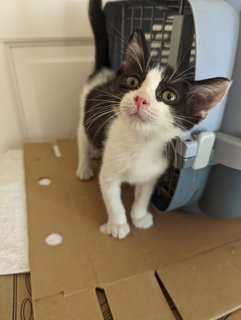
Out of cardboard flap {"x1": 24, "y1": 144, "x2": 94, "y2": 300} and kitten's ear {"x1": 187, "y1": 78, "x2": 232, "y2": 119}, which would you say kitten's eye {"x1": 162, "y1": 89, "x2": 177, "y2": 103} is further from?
cardboard flap {"x1": 24, "y1": 144, "x2": 94, "y2": 300}

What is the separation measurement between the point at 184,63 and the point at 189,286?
0.52m

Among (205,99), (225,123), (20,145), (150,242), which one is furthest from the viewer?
(20,145)

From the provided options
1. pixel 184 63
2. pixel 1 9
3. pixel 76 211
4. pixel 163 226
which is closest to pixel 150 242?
pixel 163 226

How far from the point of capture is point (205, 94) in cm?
54

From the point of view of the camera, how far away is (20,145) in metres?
1.25

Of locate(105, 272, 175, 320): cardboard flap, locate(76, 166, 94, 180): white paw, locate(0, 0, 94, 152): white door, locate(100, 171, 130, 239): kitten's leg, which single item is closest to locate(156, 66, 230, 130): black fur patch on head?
locate(100, 171, 130, 239): kitten's leg

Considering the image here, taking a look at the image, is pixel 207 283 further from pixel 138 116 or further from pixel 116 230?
pixel 138 116

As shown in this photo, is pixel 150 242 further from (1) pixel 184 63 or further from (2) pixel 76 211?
(1) pixel 184 63

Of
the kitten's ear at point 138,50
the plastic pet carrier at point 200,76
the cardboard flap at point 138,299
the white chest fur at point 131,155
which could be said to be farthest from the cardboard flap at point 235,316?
the kitten's ear at point 138,50

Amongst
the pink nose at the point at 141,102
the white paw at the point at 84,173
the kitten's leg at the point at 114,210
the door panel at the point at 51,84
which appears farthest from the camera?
the door panel at the point at 51,84

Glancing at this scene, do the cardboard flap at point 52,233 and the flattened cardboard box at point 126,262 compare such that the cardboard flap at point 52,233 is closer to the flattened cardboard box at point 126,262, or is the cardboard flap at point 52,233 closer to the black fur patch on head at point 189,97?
the flattened cardboard box at point 126,262

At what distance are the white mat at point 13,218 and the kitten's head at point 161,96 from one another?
447 millimetres

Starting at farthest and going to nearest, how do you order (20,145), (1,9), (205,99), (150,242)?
(20,145), (1,9), (150,242), (205,99)

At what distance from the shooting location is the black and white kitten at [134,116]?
53 cm
